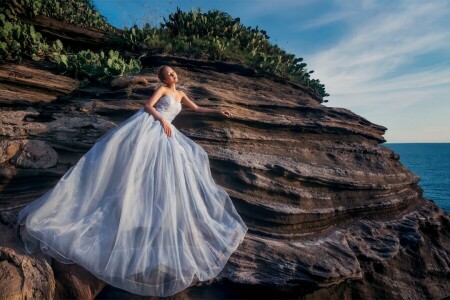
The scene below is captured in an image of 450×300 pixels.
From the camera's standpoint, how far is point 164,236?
15.5 feet

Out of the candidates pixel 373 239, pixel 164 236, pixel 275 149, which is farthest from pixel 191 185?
pixel 373 239

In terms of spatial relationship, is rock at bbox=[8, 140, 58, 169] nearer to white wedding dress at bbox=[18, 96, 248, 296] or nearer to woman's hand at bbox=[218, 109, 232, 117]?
white wedding dress at bbox=[18, 96, 248, 296]

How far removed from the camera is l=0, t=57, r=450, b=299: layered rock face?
18.2 feet

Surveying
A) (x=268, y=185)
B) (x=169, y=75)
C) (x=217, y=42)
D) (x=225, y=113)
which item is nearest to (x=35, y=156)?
(x=169, y=75)

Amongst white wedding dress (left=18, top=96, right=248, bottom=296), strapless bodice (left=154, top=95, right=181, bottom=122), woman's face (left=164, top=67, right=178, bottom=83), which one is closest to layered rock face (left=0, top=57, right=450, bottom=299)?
white wedding dress (left=18, top=96, right=248, bottom=296)

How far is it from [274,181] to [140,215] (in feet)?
10.4

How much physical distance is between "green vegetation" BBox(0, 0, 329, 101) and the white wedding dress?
4.02 meters

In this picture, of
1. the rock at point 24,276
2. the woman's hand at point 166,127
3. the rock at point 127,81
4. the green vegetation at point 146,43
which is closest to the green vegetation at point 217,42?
the green vegetation at point 146,43

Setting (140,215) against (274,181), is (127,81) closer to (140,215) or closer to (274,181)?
(140,215)

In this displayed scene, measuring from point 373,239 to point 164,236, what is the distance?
4913 mm

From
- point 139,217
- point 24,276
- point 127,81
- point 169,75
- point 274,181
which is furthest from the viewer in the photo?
point 127,81

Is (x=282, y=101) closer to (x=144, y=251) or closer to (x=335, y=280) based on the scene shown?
(x=335, y=280)

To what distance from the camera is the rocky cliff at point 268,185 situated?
5.36m

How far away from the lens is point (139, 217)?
15.9 feet
